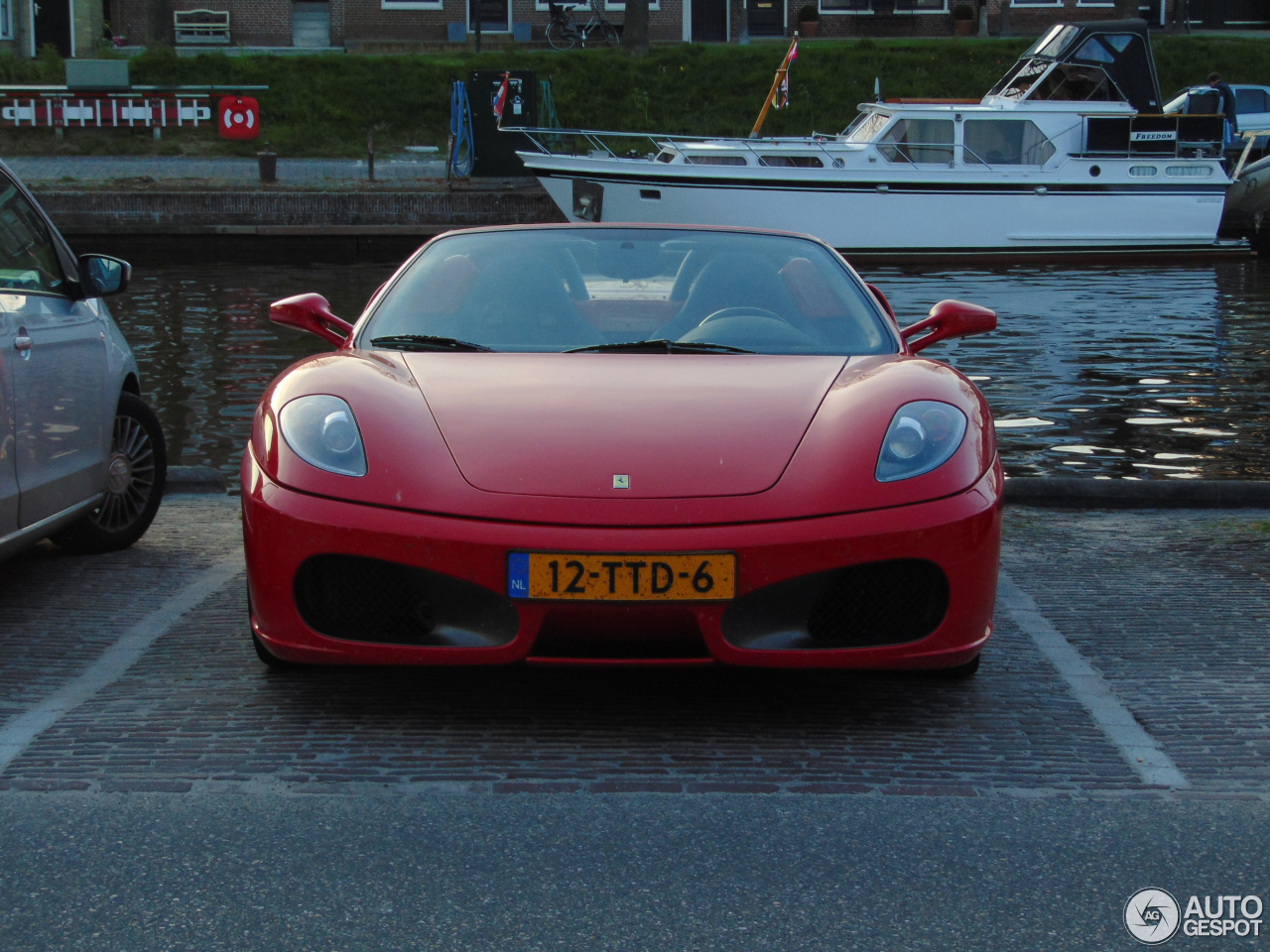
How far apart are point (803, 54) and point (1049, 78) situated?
1203cm

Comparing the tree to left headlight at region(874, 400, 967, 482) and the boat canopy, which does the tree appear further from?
left headlight at region(874, 400, 967, 482)

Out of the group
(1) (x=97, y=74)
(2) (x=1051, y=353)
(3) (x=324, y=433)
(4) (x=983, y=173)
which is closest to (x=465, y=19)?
(1) (x=97, y=74)

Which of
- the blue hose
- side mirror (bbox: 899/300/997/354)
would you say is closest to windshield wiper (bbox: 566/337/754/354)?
side mirror (bbox: 899/300/997/354)

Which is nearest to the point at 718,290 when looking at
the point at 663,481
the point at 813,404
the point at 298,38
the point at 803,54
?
the point at 813,404

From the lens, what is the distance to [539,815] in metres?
2.80

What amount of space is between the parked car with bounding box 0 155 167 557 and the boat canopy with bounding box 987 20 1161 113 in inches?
714

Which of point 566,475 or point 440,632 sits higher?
point 566,475

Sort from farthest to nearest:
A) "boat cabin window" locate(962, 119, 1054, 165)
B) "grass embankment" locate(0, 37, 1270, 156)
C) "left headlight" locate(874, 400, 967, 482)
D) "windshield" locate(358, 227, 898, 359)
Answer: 1. "grass embankment" locate(0, 37, 1270, 156)
2. "boat cabin window" locate(962, 119, 1054, 165)
3. "windshield" locate(358, 227, 898, 359)
4. "left headlight" locate(874, 400, 967, 482)

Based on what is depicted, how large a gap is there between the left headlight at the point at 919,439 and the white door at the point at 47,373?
2.54 metres

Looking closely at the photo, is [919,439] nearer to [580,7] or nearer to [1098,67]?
[1098,67]

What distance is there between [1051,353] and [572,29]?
80.9 ft

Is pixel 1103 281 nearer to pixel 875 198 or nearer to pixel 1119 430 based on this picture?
pixel 875 198

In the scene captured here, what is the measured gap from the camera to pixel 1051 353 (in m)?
12.8

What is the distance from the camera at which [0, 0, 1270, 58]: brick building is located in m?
35.0
